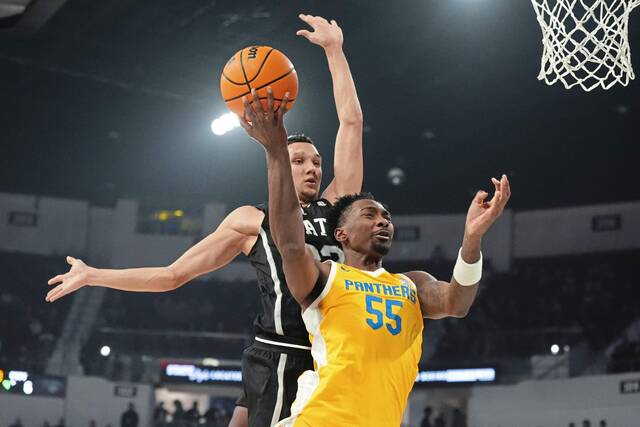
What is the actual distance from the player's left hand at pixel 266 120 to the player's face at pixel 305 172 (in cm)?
121

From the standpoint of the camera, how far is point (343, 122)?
4.81 m

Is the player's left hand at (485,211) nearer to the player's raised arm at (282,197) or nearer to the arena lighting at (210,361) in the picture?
the player's raised arm at (282,197)

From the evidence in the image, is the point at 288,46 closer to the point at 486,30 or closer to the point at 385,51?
the point at 385,51

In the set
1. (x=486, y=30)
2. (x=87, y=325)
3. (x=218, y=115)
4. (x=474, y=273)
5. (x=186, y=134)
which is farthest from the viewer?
(x=87, y=325)

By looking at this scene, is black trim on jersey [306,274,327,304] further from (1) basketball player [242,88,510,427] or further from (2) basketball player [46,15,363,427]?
(2) basketball player [46,15,363,427]

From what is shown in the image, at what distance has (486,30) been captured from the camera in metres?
13.2

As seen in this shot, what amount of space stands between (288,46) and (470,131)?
16.6 feet

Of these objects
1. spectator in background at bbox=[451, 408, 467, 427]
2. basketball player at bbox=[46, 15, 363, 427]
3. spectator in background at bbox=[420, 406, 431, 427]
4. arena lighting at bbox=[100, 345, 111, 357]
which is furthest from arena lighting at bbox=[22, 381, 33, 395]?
basketball player at bbox=[46, 15, 363, 427]

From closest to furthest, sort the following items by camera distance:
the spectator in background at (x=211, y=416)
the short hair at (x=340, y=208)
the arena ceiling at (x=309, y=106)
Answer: the short hair at (x=340, y=208) → the arena ceiling at (x=309, y=106) → the spectator in background at (x=211, y=416)

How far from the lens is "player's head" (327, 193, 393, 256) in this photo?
150 inches

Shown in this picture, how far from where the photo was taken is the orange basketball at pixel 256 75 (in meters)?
3.72

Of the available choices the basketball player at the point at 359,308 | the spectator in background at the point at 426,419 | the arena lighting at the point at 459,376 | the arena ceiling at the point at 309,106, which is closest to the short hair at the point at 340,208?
the basketball player at the point at 359,308

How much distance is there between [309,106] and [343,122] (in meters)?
11.6

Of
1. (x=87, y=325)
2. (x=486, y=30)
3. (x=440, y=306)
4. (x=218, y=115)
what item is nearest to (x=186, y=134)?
(x=218, y=115)
